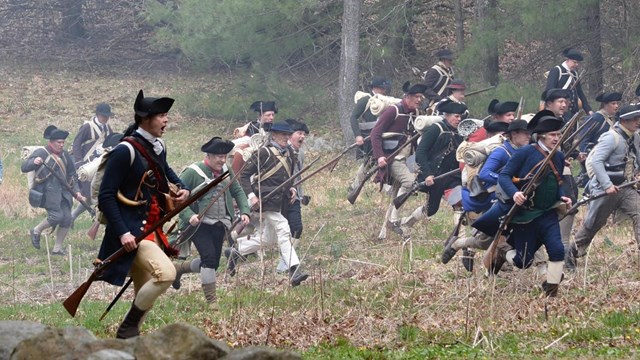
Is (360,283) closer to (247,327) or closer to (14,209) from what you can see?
(247,327)

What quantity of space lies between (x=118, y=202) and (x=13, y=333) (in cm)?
169

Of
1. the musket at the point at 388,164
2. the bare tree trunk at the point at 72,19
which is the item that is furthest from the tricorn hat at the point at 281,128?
the bare tree trunk at the point at 72,19

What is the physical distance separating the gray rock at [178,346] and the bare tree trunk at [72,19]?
30670 mm

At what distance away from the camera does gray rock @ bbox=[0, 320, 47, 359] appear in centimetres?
705

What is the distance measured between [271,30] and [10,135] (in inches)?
287

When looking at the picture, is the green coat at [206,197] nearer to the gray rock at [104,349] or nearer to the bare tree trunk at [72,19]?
the gray rock at [104,349]

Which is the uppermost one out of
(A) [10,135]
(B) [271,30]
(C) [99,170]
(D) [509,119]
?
(C) [99,170]

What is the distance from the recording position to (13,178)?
85.9 ft

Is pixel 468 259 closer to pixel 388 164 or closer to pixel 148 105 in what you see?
pixel 388 164

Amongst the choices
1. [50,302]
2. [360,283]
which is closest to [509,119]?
[360,283]

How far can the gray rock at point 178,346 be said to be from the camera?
6.91 meters

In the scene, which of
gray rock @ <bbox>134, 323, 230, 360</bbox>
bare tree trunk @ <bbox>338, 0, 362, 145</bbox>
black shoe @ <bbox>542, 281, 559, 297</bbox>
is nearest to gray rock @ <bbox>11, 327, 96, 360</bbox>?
gray rock @ <bbox>134, 323, 230, 360</bbox>

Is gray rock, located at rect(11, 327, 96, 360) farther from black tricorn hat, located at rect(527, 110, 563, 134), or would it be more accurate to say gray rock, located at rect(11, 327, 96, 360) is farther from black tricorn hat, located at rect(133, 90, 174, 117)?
black tricorn hat, located at rect(527, 110, 563, 134)

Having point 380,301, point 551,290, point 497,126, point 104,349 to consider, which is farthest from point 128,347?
point 497,126
